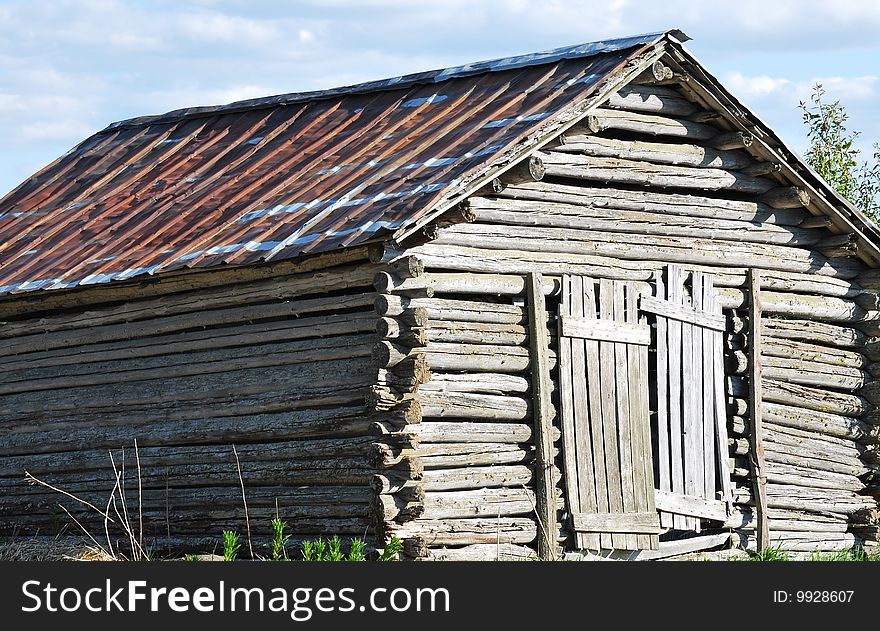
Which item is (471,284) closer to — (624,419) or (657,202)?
(624,419)

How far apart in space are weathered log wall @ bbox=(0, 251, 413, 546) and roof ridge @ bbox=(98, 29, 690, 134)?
3.29 meters

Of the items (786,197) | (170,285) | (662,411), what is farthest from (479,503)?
(786,197)

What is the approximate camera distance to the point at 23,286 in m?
14.1

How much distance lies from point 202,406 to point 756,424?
5.23 meters

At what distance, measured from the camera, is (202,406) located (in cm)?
1312

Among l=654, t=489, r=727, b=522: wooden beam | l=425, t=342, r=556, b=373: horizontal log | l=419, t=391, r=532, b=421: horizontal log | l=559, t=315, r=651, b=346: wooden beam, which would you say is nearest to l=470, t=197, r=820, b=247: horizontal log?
l=559, t=315, r=651, b=346: wooden beam

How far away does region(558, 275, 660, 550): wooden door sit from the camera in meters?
12.6

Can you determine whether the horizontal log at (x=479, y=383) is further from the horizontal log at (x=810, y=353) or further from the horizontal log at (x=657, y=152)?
the horizontal log at (x=810, y=353)

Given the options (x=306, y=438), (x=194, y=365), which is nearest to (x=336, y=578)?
(x=306, y=438)

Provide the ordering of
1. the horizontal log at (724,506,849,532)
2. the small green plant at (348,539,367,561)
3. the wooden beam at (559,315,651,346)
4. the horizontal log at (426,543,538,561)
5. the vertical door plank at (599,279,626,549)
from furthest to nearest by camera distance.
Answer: the horizontal log at (724,506,849,532), the vertical door plank at (599,279,626,549), the wooden beam at (559,315,651,346), the horizontal log at (426,543,538,561), the small green plant at (348,539,367,561)

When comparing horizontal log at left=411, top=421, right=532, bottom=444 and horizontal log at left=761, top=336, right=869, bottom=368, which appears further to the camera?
horizontal log at left=761, top=336, right=869, bottom=368

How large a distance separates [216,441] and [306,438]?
3.38 feet

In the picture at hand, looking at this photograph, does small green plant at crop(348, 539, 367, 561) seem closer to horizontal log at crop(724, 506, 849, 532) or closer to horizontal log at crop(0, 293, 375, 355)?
A: horizontal log at crop(0, 293, 375, 355)

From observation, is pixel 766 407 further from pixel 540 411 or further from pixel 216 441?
pixel 216 441
